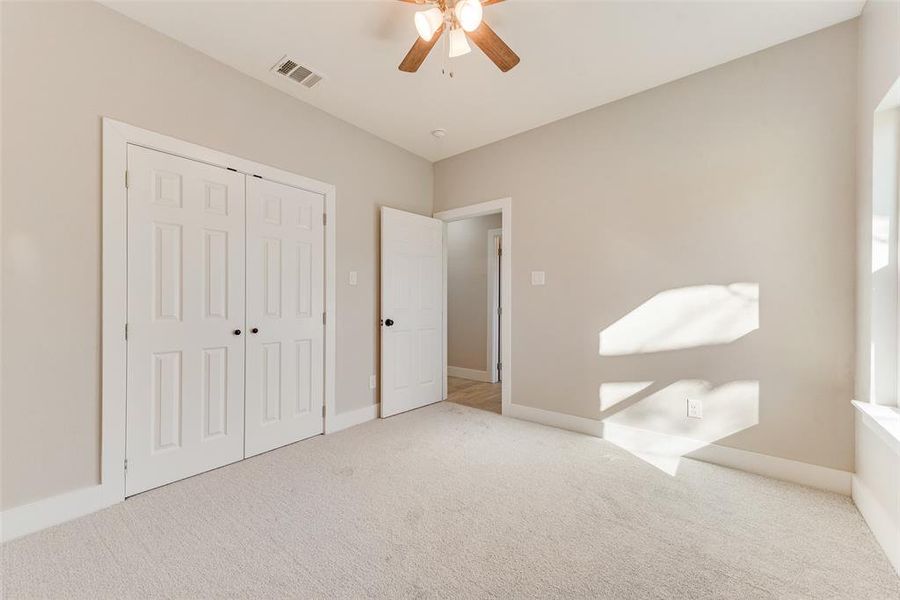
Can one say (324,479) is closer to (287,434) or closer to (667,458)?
(287,434)

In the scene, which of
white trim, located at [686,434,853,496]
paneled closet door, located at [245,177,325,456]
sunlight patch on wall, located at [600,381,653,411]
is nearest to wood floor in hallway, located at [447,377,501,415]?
sunlight patch on wall, located at [600,381,653,411]

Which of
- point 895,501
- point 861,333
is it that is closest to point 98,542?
point 895,501

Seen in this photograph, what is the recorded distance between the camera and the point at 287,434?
2.81m

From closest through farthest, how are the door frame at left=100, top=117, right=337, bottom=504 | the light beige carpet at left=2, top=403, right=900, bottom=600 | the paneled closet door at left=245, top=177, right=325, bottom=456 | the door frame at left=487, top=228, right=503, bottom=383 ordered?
the light beige carpet at left=2, top=403, right=900, bottom=600 < the door frame at left=100, top=117, right=337, bottom=504 < the paneled closet door at left=245, top=177, right=325, bottom=456 < the door frame at left=487, top=228, right=503, bottom=383

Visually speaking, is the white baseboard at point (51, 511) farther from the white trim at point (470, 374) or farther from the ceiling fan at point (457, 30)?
the white trim at point (470, 374)

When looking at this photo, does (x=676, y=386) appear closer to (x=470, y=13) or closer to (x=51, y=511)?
(x=470, y=13)

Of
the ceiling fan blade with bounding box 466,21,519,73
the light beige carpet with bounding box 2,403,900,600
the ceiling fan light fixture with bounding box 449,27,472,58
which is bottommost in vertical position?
the light beige carpet with bounding box 2,403,900,600

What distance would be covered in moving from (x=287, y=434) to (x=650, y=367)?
2821mm

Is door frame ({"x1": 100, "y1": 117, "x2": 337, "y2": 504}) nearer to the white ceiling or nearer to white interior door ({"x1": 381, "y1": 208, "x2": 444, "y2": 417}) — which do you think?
the white ceiling

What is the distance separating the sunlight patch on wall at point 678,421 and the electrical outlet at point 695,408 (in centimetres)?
2

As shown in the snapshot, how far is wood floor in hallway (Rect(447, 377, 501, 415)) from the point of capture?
3.92m

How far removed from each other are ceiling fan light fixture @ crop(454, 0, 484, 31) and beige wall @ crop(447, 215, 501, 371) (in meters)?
3.40

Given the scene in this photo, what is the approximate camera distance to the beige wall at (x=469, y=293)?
17.1 ft

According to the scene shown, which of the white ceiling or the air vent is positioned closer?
the white ceiling
